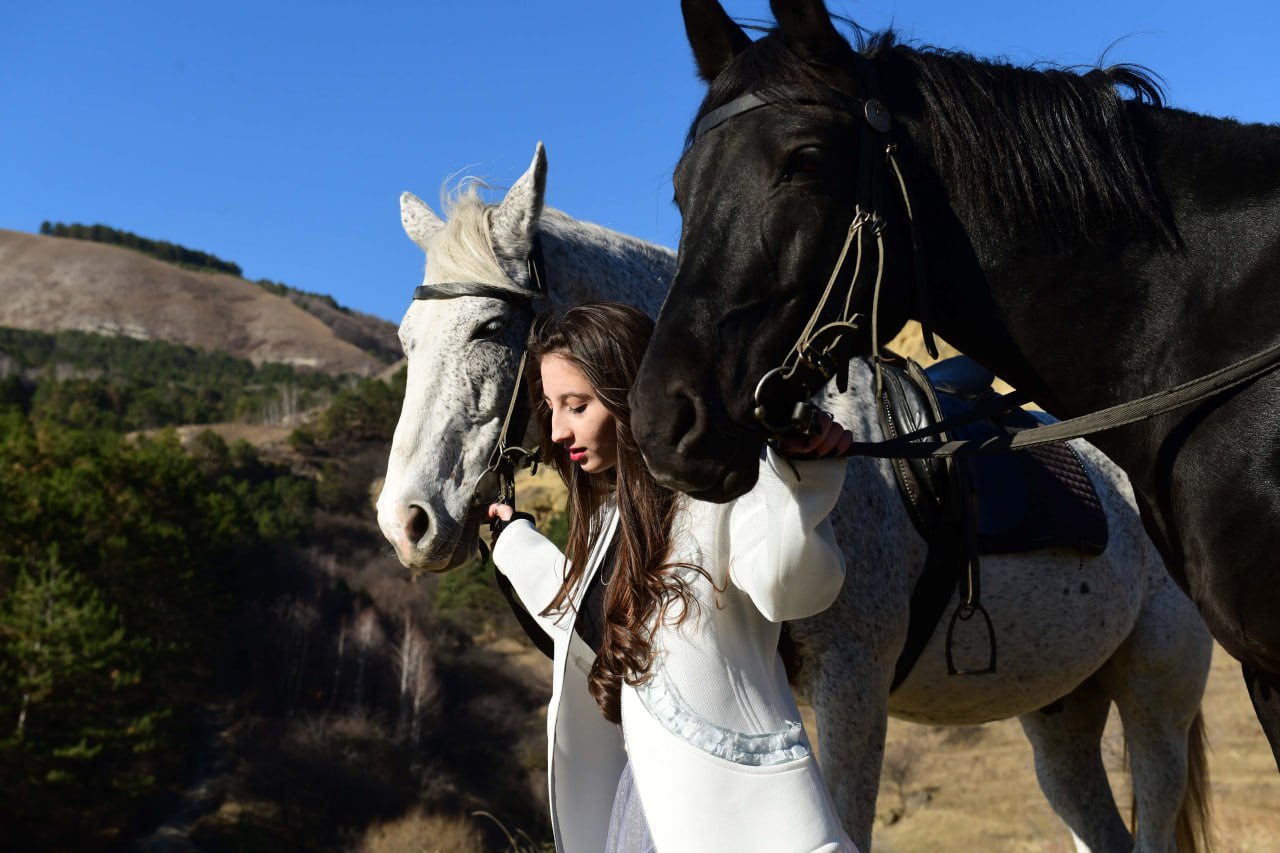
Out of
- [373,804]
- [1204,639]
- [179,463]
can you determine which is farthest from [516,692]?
[1204,639]

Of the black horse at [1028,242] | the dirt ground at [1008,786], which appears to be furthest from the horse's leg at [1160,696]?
the dirt ground at [1008,786]

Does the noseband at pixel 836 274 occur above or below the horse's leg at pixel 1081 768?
above

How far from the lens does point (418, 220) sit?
3865mm

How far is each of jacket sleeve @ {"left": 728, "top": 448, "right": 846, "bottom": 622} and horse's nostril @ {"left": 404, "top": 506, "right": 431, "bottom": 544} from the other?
135 centimetres

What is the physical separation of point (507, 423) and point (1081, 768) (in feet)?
8.70

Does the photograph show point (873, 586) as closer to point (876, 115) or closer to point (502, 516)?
point (502, 516)

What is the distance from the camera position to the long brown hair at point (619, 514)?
2139 millimetres

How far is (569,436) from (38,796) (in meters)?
28.4

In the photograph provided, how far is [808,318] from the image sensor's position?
205 cm

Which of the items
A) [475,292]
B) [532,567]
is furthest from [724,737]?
[475,292]

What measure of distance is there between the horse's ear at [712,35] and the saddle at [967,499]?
1.14 metres

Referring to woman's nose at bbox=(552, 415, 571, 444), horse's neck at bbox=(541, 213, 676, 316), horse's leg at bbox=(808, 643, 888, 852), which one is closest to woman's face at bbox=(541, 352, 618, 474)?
woman's nose at bbox=(552, 415, 571, 444)

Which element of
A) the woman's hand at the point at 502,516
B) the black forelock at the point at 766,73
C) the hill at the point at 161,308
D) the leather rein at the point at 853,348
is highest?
the hill at the point at 161,308

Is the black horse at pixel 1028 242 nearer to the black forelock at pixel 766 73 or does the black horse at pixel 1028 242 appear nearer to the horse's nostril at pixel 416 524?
the black forelock at pixel 766 73
